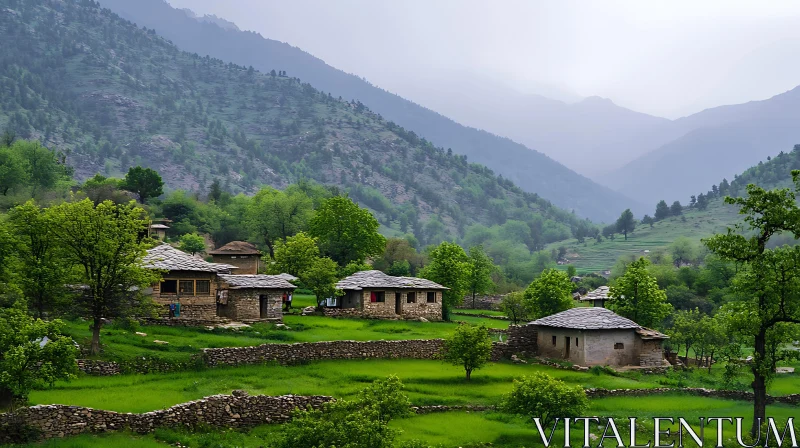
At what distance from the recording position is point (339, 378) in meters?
33.5

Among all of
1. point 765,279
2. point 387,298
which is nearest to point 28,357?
point 765,279

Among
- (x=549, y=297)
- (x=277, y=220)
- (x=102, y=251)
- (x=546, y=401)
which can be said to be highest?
(x=277, y=220)

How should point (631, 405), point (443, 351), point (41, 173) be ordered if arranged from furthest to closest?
point (41, 173) < point (443, 351) < point (631, 405)

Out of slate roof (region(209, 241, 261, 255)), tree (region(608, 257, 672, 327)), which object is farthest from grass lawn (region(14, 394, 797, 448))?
slate roof (region(209, 241, 261, 255))

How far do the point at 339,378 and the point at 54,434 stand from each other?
45.5 feet

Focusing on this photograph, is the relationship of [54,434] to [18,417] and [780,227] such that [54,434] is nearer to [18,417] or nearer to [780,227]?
[18,417]

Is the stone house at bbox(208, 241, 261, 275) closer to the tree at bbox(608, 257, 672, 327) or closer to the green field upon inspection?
the tree at bbox(608, 257, 672, 327)

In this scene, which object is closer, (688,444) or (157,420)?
(157,420)

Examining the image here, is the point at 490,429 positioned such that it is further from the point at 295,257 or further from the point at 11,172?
the point at 11,172

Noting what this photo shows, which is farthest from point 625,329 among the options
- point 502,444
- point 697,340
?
point 502,444

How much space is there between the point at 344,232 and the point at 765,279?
50182mm

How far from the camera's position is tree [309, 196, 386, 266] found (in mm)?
74375

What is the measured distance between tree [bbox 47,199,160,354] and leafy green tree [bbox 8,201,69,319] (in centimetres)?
47

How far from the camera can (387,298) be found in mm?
54750
